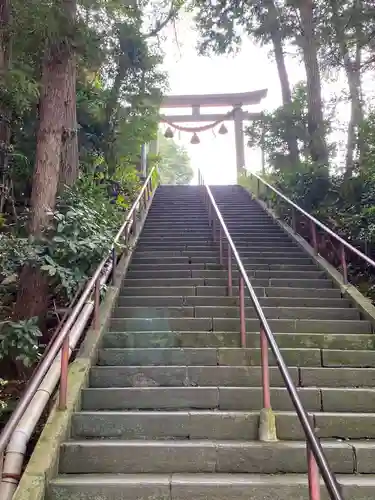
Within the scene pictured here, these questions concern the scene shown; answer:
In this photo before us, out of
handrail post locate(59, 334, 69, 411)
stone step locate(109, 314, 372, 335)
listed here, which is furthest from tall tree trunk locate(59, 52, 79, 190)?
handrail post locate(59, 334, 69, 411)

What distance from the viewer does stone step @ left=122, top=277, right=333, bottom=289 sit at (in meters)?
6.19

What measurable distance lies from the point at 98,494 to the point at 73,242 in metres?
2.48

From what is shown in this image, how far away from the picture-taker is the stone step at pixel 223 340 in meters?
4.49

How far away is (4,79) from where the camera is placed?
5281mm

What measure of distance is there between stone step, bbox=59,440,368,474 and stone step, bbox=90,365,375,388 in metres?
0.86

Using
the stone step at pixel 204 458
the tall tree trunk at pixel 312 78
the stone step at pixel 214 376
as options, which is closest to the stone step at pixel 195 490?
the stone step at pixel 204 458

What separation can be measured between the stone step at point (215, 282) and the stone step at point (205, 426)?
2.90 meters

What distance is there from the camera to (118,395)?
11.9 ft

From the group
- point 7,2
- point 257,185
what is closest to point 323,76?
point 257,185

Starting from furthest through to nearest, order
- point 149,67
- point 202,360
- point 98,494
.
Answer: point 149,67, point 202,360, point 98,494

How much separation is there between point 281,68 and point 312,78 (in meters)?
2.49

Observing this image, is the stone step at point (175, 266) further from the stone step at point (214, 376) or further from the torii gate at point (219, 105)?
the torii gate at point (219, 105)

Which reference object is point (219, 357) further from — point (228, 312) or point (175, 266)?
point (175, 266)

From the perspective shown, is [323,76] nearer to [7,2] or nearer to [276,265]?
[276,265]
